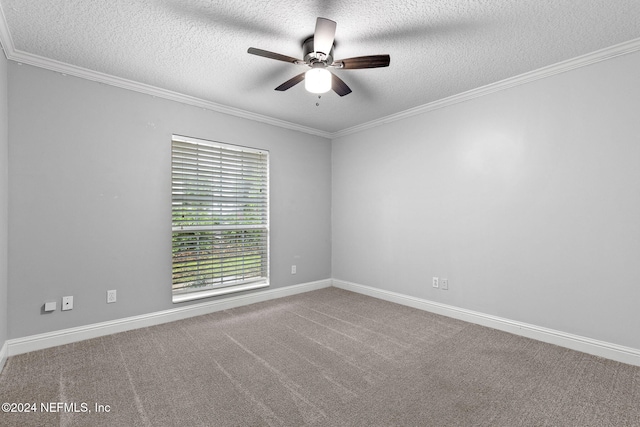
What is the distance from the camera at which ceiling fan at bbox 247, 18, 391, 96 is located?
197 centimetres

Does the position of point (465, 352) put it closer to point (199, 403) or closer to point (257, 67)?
point (199, 403)

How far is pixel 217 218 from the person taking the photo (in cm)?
379

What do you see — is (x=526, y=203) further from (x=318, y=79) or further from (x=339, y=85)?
(x=318, y=79)

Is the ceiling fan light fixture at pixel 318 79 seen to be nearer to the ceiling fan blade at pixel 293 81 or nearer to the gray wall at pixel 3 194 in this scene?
the ceiling fan blade at pixel 293 81

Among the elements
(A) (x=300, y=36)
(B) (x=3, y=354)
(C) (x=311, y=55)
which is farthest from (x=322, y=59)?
(B) (x=3, y=354)

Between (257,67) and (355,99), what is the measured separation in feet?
4.07

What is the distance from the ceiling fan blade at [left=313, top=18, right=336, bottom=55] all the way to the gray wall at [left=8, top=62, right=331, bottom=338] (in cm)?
212

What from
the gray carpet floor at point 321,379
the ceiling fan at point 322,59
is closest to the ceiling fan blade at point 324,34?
the ceiling fan at point 322,59

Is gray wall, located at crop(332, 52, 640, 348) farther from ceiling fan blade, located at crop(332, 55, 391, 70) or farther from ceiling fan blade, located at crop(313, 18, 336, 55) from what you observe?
ceiling fan blade, located at crop(313, 18, 336, 55)

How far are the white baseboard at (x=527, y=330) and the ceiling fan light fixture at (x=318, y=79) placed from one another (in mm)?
2813

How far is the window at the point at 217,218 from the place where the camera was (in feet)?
11.5

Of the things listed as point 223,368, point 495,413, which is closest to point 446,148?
point 495,413

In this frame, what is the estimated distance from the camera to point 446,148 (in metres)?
3.60

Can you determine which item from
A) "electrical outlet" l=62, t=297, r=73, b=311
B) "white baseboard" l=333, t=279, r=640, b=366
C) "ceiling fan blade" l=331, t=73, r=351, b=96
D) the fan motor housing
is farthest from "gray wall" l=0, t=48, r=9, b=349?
"white baseboard" l=333, t=279, r=640, b=366
